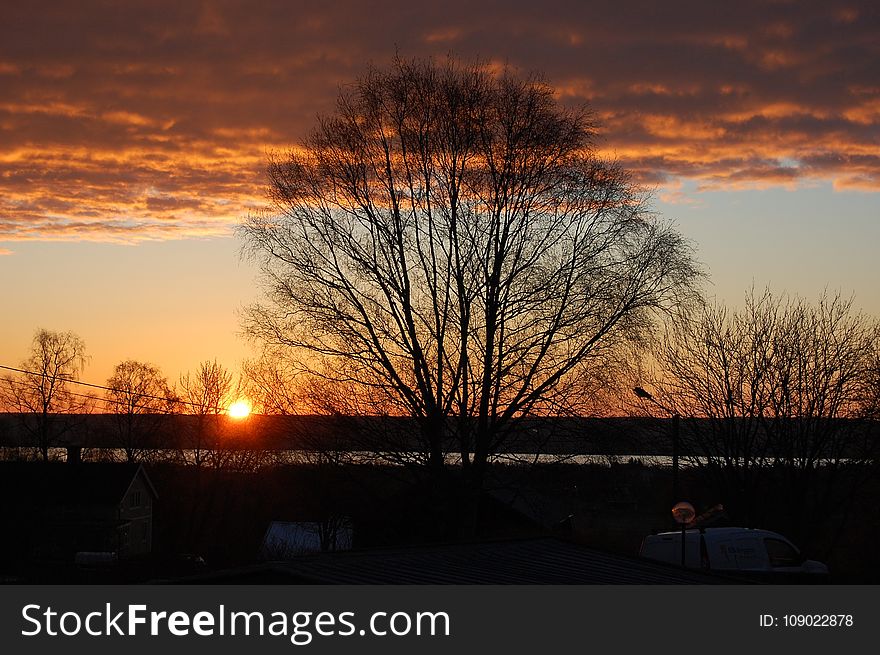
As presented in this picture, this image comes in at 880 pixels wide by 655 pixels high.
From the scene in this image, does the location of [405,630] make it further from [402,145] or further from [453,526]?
[402,145]

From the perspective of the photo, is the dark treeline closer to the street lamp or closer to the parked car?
the street lamp

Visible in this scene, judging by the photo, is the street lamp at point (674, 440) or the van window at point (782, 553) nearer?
the van window at point (782, 553)

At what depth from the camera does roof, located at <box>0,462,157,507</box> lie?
186 feet

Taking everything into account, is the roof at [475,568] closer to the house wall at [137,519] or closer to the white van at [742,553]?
the white van at [742,553]

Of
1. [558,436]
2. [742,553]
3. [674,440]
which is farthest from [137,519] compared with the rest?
[742,553]

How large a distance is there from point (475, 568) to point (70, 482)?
51.8 meters

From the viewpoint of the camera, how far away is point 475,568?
12617 millimetres

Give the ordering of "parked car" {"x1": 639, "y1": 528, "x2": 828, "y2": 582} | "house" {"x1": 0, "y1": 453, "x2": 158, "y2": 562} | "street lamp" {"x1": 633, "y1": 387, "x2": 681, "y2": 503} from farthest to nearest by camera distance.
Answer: "house" {"x1": 0, "y1": 453, "x2": 158, "y2": 562} → "street lamp" {"x1": 633, "y1": 387, "x2": 681, "y2": 503} → "parked car" {"x1": 639, "y1": 528, "x2": 828, "y2": 582}

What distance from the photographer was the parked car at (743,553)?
23.6 metres

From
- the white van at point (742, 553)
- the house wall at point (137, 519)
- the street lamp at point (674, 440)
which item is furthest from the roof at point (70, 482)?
the white van at point (742, 553)

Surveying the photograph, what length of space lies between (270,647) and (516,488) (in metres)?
15.7

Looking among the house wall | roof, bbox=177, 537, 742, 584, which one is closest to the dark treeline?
the house wall

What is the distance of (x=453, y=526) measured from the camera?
23.5m

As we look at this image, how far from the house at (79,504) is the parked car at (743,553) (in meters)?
37.9
